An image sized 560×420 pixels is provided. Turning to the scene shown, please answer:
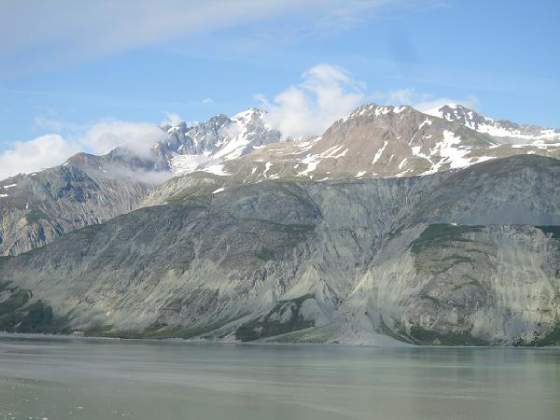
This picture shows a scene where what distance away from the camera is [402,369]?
163 m

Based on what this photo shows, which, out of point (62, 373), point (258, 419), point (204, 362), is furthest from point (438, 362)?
point (258, 419)

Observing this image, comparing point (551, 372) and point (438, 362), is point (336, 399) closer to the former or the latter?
point (551, 372)

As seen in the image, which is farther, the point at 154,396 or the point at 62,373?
the point at 62,373

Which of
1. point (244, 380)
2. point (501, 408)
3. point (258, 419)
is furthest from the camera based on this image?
point (244, 380)

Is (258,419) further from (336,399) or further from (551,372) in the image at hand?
(551,372)

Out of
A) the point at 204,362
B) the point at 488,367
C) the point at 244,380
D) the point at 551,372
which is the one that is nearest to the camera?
the point at 244,380

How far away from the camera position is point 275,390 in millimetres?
117500

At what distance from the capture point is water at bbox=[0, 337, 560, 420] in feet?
308

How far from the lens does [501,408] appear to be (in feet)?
327

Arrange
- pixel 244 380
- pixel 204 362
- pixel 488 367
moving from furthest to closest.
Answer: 1. pixel 204 362
2. pixel 488 367
3. pixel 244 380

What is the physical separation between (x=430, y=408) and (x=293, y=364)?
77.5 meters

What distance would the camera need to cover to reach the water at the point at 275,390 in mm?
93750

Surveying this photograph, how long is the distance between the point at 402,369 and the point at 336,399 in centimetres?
5845

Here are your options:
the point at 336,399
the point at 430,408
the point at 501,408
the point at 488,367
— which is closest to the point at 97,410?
the point at 336,399
